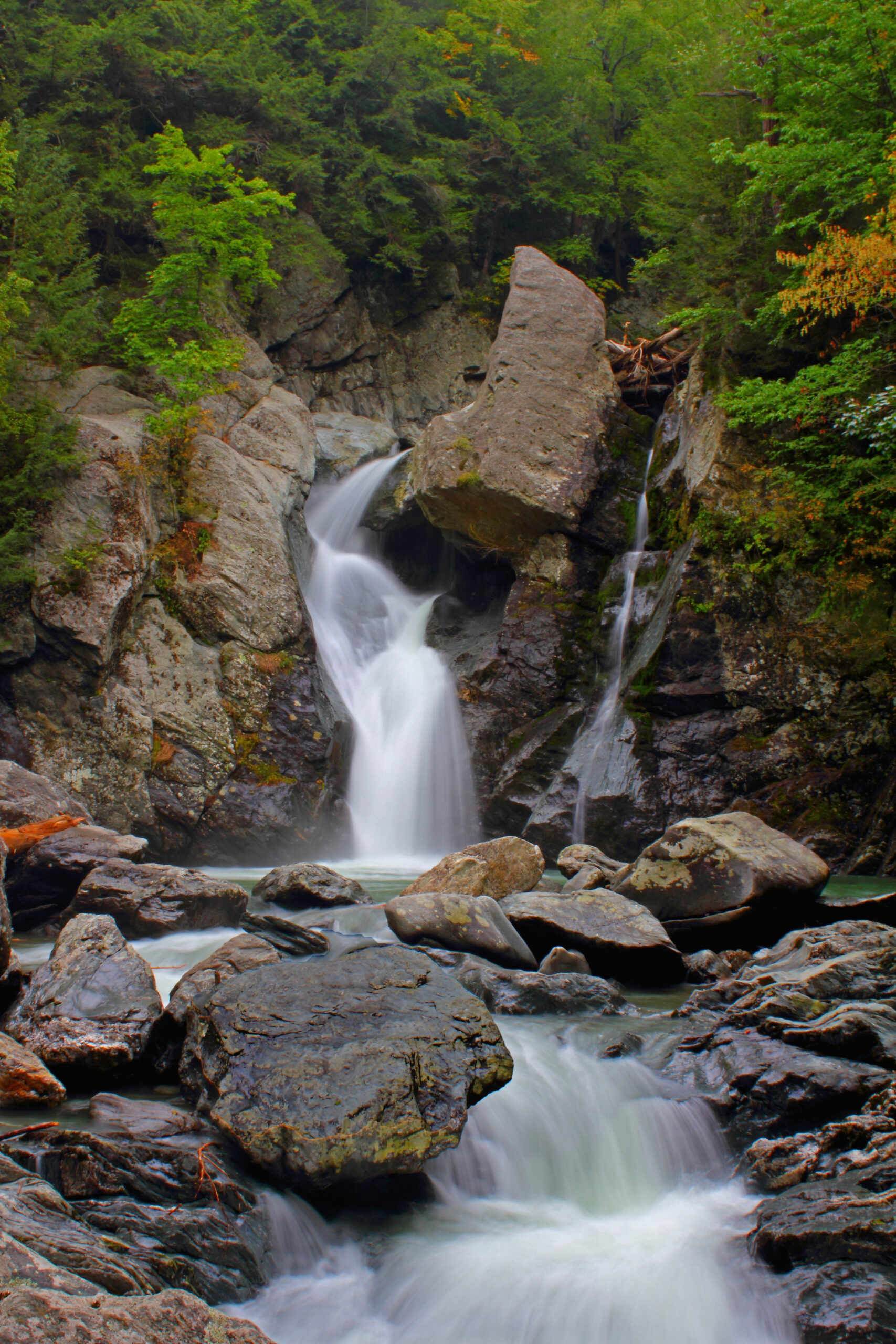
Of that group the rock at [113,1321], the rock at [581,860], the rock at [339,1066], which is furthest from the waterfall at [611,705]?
the rock at [113,1321]

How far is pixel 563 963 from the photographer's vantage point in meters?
6.45

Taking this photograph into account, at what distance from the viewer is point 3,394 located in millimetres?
11922

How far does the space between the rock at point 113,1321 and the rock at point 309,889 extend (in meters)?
6.01

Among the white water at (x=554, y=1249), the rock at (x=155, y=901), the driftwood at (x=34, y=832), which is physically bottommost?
the white water at (x=554, y=1249)

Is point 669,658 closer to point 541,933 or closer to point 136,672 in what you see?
point 541,933

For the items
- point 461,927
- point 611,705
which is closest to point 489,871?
point 461,927

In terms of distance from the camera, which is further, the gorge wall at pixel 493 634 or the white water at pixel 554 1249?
the gorge wall at pixel 493 634

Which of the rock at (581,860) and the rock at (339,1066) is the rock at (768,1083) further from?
the rock at (581,860)

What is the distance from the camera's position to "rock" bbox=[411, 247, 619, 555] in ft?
47.6

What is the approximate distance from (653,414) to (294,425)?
25.6 feet

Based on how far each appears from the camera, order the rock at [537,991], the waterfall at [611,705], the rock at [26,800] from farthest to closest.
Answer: the waterfall at [611,705], the rock at [26,800], the rock at [537,991]

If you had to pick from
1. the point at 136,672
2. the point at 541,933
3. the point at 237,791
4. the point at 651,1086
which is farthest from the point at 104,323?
the point at 651,1086

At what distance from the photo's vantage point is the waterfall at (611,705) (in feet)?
40.0

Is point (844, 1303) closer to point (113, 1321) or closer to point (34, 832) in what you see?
point (113, 1321)
